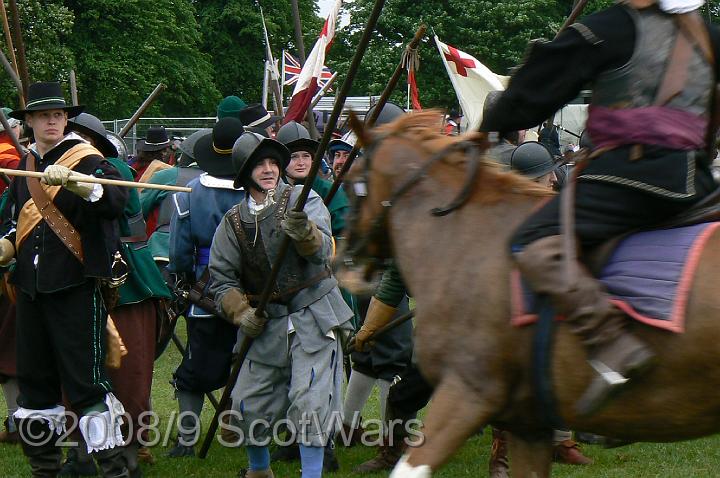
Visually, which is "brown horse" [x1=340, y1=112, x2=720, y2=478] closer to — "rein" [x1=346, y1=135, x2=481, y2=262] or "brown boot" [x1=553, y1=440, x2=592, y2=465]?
"rein" [x1=346, y1=135, x2=481, y2=262]

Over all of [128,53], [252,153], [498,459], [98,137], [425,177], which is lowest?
[128,53]

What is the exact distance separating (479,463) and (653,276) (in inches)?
165

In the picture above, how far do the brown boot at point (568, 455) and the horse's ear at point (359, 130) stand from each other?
3.63m

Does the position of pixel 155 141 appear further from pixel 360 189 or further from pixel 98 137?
pixel 360 189

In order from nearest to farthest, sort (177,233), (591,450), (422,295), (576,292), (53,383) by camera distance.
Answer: (576,292)
(422,295)
(53,383)
(177,233)
(591,450)

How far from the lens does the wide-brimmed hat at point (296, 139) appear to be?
771cm

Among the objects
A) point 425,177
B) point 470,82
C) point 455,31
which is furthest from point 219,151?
point 455,31

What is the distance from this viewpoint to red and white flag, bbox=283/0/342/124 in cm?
880

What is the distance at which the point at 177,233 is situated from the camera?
300 inches

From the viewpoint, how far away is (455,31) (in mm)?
34969

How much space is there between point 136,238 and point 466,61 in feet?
11.0

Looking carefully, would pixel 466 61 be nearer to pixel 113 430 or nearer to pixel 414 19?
pixel 113 430

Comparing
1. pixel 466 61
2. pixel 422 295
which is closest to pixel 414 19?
pixel 466 61

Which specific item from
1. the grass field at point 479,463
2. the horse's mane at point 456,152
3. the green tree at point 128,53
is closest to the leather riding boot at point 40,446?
the grass field at point 479,463
